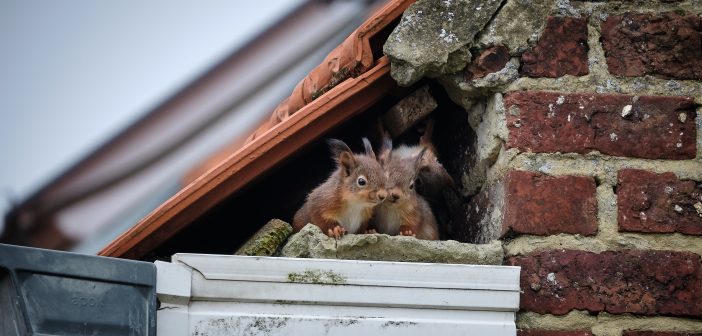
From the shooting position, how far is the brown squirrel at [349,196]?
120 inches

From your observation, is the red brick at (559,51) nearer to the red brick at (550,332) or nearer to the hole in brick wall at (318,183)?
the hole in brick wall at (318,183)

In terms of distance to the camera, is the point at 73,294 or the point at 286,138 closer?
the point at 73,294

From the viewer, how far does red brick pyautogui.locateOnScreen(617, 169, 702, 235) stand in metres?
2.47

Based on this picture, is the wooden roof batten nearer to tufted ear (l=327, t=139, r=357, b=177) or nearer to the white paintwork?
the white paintwork

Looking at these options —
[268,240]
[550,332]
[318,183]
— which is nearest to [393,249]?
[268,240]

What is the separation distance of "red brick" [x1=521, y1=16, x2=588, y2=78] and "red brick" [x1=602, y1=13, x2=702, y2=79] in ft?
0.24

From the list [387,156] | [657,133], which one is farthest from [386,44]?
[657,133]

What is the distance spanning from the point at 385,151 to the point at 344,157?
145 millimetres

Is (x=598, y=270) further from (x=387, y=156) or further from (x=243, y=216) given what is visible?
(x=243, y=216)

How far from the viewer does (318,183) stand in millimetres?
3545

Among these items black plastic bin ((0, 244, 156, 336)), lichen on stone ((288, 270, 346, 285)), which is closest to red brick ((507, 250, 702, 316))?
lichen on stone ((288, 270, 346, 285))

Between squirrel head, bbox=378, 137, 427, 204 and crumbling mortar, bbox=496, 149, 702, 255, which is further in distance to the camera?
squirrel head, bbox=378, 137, 427, 204

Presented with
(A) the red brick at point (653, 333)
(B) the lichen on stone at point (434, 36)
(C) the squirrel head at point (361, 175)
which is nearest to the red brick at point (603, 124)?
(B) the lichen on stone at point (434, 36)

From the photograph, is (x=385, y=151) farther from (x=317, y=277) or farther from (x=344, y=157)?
(x=317, y=277)
